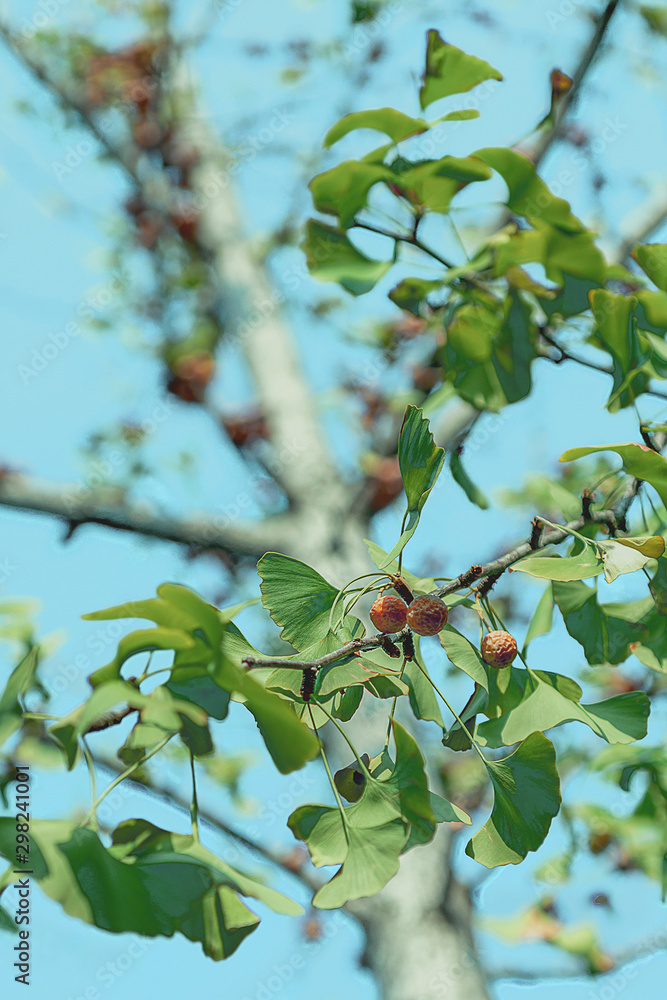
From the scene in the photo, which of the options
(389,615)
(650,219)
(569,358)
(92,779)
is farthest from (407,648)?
(650,219)

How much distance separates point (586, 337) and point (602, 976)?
5.11 feet

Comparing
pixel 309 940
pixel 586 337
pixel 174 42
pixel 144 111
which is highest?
pixel 586 337

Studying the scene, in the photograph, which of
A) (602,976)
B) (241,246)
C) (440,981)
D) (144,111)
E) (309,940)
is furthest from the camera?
(144,111)

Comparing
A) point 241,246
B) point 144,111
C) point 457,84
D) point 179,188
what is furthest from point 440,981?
point 144,111

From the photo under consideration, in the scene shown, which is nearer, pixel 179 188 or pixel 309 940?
pixel 309 940

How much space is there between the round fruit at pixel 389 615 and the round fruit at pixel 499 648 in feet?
0.32

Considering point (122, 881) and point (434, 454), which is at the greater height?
point (434, 454)

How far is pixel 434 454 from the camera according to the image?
2.06 ft

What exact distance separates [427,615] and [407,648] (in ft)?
0.14

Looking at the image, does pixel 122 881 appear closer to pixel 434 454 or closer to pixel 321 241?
pixel 434 454

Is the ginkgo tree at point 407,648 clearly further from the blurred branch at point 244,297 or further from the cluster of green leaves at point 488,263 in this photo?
the blurred branch at point 244,297

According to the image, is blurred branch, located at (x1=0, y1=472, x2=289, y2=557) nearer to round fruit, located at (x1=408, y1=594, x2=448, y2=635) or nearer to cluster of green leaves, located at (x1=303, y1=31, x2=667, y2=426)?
cluster of green leaves, located at (x1=303, y1=31, x2=667, y2=426)

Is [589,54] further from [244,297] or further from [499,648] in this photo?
[244,297]

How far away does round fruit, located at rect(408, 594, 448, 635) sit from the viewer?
0.62 m
